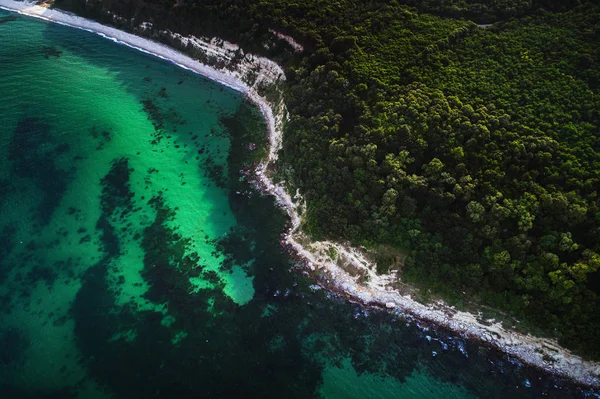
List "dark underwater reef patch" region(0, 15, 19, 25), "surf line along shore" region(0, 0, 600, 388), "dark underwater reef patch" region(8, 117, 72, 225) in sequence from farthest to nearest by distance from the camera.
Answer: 1. "dark underwater reef patch" region(0, 15, 19, 25)
2. "dark underwater reef patch" region(8, 117, 72, 225)
3. "surf line along shore" region(0, 0, 600, 388)

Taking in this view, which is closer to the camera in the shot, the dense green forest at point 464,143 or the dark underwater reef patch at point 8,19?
the dense green forest at point 464,143

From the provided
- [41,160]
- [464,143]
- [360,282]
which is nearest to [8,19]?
[41,160]

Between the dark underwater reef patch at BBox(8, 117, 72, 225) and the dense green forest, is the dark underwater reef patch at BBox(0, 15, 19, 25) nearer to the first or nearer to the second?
the dark underwater reef patch at BBox(8, 117, 72, 225)

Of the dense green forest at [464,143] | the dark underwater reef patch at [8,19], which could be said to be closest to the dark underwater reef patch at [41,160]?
the dense green forest at [464,143]

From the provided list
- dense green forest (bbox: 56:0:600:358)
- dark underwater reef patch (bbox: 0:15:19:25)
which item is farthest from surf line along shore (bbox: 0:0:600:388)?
dark underwater reef patch (bbox: 0:15:19:25)

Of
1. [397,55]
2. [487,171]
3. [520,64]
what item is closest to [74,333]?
[487,171]

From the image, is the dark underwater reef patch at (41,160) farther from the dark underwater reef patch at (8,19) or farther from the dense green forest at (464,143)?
the dark underwater reef patch at (8,19)
